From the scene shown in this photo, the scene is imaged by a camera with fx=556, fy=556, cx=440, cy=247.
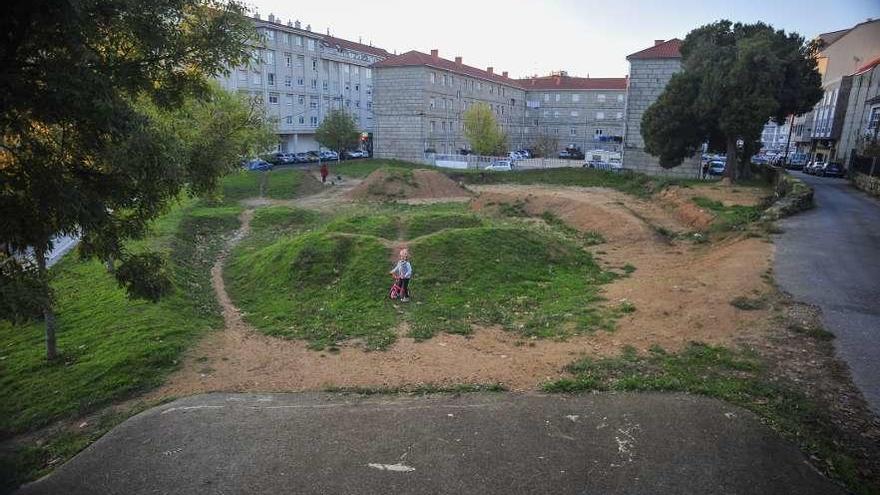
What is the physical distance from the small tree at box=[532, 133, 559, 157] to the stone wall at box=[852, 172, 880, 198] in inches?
1698

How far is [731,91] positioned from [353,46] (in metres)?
59.2

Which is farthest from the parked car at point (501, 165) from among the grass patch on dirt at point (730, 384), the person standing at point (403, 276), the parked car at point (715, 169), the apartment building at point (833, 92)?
the grass patch on dirt at point (730, 384)

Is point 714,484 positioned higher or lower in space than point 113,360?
higher

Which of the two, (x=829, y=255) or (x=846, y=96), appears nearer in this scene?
(x=829, y=255)

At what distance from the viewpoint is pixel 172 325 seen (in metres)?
14.8

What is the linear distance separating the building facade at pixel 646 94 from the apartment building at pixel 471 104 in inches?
954

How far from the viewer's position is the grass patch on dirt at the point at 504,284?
14703mm

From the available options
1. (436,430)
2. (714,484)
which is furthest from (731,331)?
(436,430)

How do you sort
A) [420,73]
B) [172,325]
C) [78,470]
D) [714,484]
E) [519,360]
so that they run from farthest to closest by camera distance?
[420,73]
[172,325]
[519,360]
[78,470]
[714,484]

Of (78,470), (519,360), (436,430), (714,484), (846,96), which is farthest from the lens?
(846,96)

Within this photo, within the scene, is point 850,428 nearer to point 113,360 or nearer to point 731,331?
point 731,331

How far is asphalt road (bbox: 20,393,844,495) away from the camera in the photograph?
23.2 feet

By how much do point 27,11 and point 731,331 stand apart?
44.7 ft

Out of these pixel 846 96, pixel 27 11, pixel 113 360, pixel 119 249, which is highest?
pixel 846 96
